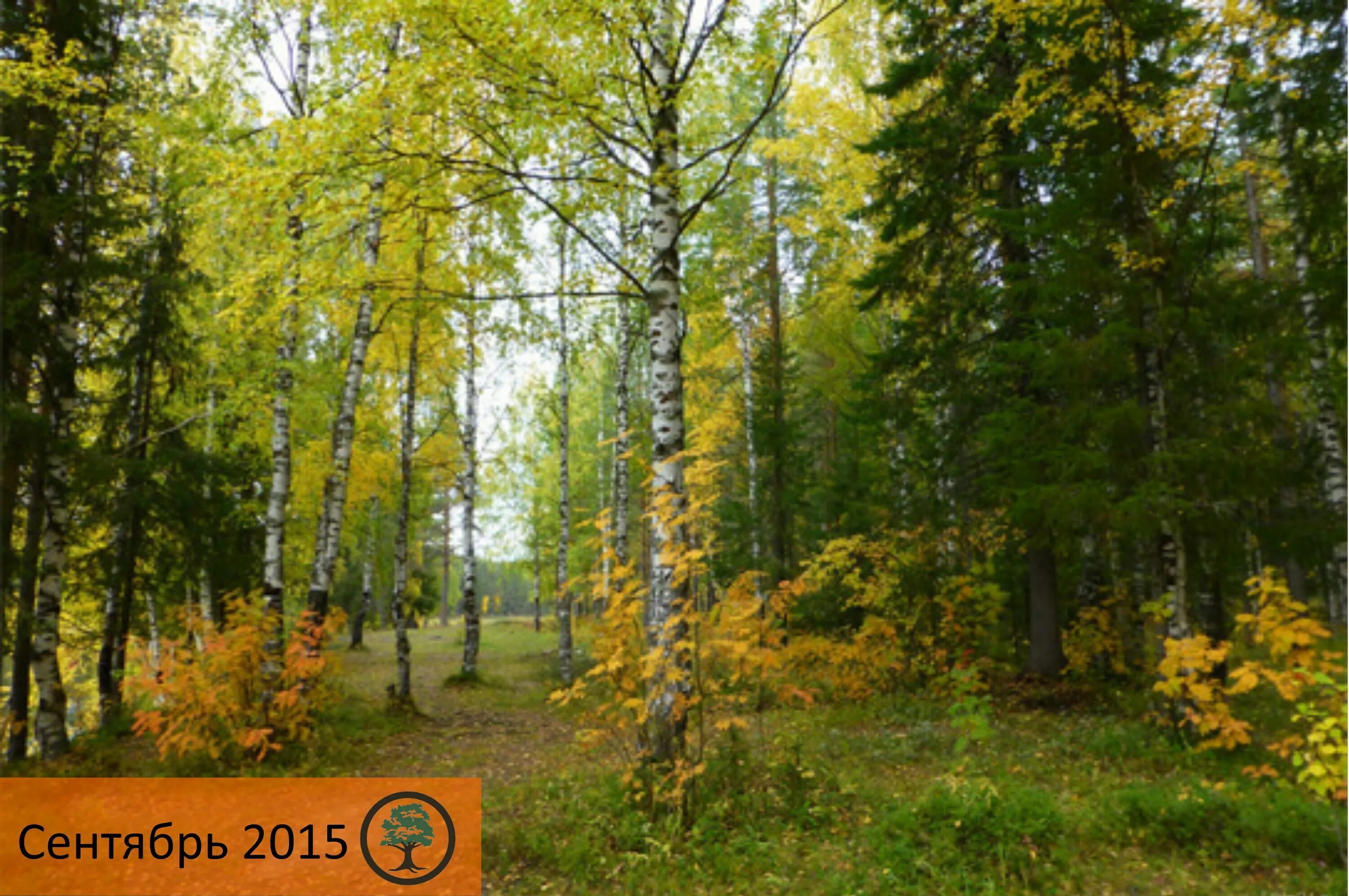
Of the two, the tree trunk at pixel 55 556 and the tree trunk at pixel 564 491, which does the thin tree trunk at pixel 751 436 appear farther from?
the tree trunk at pixel 55 556

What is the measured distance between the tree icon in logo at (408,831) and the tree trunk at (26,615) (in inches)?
204

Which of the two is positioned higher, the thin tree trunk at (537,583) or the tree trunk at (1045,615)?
the tree trunk at (1045,615)

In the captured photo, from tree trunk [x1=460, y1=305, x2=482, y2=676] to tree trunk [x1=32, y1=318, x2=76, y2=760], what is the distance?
6.00 m

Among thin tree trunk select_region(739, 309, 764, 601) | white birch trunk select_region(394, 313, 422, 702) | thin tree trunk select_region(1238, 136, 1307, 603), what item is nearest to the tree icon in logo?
white birch trunk select_region(394, 313, 422, 702)

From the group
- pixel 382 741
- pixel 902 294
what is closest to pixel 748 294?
pixel 902 294

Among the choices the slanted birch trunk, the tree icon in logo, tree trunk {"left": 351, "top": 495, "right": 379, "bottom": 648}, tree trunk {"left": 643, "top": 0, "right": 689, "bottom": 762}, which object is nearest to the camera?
the tree icon in logo

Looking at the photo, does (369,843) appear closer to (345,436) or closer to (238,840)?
(238,840)

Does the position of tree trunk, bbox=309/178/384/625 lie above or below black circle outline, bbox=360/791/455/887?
above

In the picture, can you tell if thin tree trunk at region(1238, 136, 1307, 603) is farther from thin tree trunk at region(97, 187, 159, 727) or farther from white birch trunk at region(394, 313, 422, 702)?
thin tree trunk at region(97, 187, 159, 727)

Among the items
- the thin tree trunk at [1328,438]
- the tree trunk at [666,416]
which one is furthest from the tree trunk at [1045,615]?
the tree trunk at [666,416]

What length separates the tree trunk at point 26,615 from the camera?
724 cm

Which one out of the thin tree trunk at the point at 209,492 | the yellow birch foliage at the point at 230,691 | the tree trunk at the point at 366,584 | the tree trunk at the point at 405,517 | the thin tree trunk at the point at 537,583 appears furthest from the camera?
the thin tree trunk at the point at 537,583

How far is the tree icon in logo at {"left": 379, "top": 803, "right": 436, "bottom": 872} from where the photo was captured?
4895 mm

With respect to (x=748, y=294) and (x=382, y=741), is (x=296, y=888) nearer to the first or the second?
(x=382, y=741)
